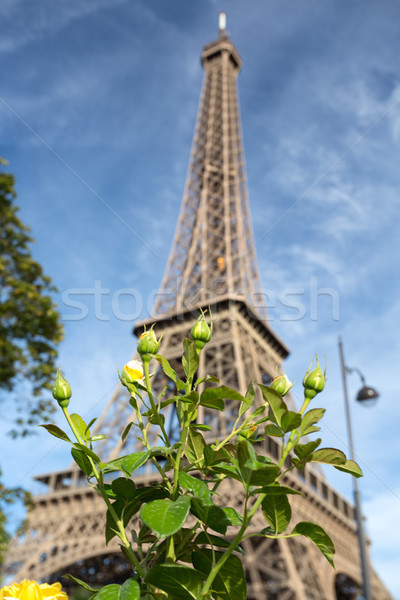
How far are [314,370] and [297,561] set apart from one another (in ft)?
76.6

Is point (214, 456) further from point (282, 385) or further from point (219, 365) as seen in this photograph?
point (219, 365)

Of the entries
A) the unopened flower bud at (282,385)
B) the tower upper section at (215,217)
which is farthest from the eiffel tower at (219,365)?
the unopened flower bud at (282,385)

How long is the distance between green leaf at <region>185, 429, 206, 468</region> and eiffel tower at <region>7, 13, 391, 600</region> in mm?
13618

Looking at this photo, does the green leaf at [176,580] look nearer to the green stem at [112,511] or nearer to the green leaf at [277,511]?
the green stem at [112,511]

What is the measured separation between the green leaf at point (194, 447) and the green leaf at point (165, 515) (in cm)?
34

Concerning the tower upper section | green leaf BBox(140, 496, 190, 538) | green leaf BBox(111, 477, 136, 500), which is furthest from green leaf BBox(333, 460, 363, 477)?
the tower upper section

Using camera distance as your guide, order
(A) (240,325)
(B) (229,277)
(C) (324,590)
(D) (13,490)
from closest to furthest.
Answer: (D) (13,490) < (C) (324,590) < (A) (240,325) < (B) (229,277)

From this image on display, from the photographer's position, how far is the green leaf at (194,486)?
4.78 feet

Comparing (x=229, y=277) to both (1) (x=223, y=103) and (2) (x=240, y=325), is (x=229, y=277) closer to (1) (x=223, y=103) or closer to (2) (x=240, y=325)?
(2) (x=240, y=325)

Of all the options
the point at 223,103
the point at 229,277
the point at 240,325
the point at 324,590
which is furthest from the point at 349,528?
the point at 223,103

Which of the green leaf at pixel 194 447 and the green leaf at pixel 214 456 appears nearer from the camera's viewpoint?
the green leaf at pixel 214 456

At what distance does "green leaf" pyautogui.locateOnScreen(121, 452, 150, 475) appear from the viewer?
4.72ft

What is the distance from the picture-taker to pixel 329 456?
5.33ft

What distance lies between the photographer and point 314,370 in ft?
5.83
